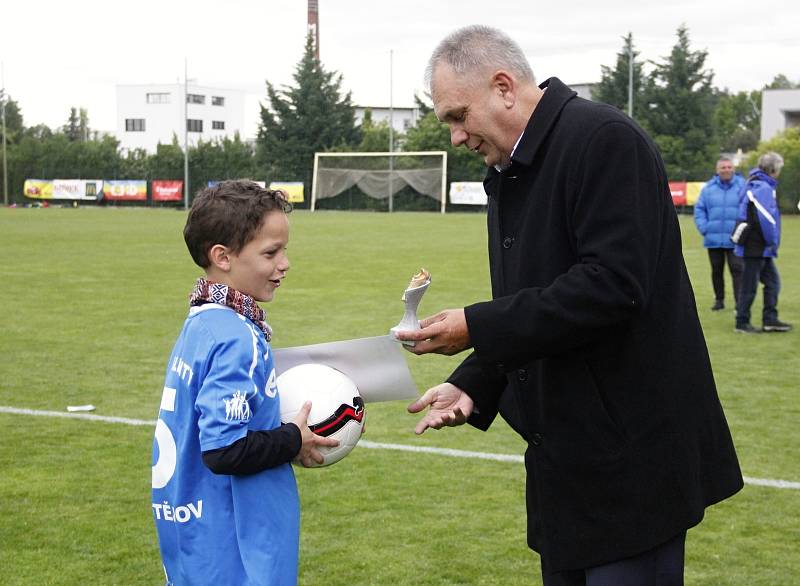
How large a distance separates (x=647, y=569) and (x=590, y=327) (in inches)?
27.4

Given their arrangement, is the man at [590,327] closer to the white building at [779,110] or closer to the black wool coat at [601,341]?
the black wool coat at [601,341]

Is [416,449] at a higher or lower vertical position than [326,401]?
lower

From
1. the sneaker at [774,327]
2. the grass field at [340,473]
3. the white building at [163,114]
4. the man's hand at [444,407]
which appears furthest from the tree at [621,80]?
the man's hand at [444,407]

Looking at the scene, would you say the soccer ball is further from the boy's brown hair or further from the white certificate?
the boy's brown hair

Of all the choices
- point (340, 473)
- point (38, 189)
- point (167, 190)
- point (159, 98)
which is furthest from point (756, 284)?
point (159, 98)

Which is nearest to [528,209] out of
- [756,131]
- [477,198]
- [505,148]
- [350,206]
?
[505,148]

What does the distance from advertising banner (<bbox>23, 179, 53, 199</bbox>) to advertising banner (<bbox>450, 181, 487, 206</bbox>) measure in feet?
82.7

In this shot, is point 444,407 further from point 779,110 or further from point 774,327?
point 779,110

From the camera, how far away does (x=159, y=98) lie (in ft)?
356

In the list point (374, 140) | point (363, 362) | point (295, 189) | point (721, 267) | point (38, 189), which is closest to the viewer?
point (363, 362)

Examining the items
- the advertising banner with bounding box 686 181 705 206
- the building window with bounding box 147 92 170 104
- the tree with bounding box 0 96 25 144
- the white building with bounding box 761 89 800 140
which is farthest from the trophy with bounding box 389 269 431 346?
the tree with bounding box 0 96 25 144

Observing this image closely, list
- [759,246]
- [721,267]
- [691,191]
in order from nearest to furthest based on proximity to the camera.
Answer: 1. [759,246]
2. [721,267]
3. [691,191]

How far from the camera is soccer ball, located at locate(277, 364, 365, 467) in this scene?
3.13m

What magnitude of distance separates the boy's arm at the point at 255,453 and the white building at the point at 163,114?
104704 millimetres
